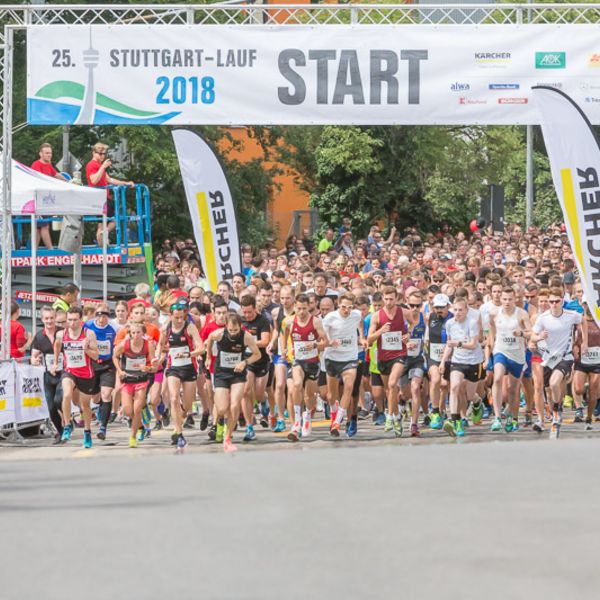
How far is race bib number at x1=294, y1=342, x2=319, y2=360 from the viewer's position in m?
16.3

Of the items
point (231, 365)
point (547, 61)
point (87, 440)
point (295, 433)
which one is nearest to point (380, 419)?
point (295, 433)

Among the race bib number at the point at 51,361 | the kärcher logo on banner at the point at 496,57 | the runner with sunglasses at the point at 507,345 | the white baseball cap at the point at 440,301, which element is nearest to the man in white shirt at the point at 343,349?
the white baseball cap at the point at 440,301

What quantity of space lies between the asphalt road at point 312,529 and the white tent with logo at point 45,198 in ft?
26.2

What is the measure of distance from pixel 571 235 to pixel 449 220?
3409 centimetres

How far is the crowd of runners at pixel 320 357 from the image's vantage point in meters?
16.0

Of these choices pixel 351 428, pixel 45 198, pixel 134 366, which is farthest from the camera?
pixel 45 198

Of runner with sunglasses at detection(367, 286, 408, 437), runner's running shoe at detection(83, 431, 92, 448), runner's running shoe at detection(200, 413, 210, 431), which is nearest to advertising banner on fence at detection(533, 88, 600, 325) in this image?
runner with sunglasses at detection(367, 286, 408, 437)

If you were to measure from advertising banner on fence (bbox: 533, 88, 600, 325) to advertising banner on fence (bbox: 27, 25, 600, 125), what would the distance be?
2.13ft

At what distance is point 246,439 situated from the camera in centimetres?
1638

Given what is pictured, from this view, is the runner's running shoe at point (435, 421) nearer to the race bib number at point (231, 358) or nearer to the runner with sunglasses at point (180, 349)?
the race bib number at point (231, 358)

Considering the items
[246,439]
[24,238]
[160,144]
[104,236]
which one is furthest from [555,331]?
[160,144]

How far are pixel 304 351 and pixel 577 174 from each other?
11.8 feet

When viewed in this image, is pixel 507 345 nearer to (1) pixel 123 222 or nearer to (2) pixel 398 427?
(2) pixel 398 427

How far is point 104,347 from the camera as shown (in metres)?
16.6
